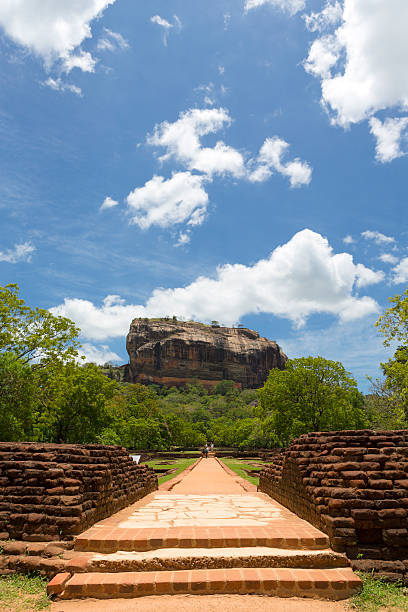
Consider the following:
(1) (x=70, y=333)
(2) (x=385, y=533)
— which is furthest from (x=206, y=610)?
(1) (x=70, y=333)

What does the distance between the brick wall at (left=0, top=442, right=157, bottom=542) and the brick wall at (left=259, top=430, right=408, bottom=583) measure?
10.6 ft

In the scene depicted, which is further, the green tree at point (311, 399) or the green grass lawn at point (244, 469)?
the green tree at point (311, 399)

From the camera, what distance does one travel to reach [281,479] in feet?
27.1

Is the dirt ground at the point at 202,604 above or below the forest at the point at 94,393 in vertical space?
below

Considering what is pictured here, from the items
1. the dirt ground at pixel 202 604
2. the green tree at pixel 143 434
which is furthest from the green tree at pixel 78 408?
the dirt ground at pixel 202 604

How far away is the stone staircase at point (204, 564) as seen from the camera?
397cm

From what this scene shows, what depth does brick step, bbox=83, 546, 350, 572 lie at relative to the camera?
4.30 m

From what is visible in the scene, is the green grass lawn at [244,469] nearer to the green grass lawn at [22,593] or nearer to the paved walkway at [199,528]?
the paved walkway at [199,528]

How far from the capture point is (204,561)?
171 inches

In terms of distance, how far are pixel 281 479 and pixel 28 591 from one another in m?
5.61

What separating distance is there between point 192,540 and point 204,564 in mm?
437

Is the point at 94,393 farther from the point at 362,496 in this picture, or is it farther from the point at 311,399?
the point at 362,496

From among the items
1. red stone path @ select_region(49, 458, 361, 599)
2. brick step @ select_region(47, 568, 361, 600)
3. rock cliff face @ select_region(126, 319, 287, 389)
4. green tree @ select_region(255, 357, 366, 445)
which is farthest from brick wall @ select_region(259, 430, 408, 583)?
rock cliff face @ select_region(126, 319, 287, 389)

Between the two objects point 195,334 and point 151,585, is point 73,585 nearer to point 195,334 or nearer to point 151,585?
point 151,585
